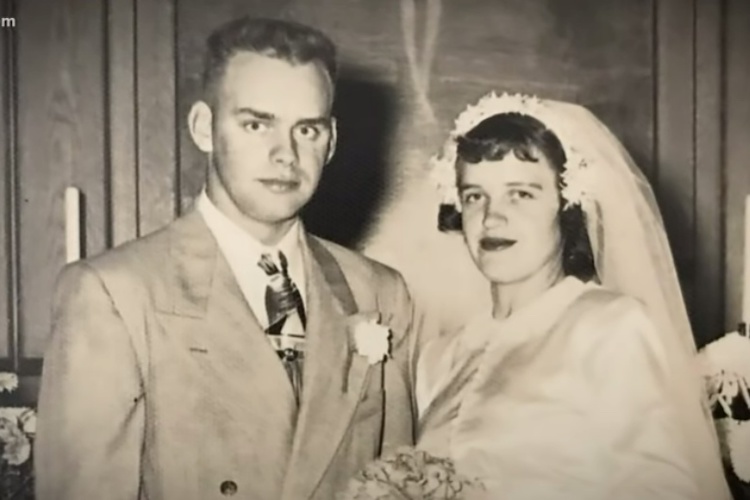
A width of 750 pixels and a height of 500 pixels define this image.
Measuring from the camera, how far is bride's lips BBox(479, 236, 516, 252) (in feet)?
5.53

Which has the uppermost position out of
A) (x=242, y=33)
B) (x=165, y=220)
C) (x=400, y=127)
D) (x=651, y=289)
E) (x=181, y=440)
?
(x=242, y=33)

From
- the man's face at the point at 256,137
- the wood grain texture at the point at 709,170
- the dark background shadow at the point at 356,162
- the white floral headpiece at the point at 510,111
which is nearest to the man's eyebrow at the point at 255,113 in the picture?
the man's face at the point at 256,137

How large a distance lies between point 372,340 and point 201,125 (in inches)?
15.6

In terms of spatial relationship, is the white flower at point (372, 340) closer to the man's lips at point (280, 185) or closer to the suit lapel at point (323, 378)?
the suit lapel at point (323, 378)

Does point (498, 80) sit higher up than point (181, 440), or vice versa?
point (498, 80)

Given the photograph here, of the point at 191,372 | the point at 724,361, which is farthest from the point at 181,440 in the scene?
the point at 724,361

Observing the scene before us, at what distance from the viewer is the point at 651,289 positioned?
1.69 metres

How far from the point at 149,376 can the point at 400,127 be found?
0.51 m

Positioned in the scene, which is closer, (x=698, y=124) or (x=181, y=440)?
(x=181, y=440)

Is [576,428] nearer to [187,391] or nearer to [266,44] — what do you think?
[187,391]

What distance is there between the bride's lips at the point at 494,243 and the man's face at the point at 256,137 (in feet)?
0.98

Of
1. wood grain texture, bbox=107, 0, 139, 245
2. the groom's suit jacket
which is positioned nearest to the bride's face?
the groom's suit jacket

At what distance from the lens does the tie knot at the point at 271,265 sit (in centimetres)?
163

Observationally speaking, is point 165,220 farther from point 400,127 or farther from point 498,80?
point 498,80
